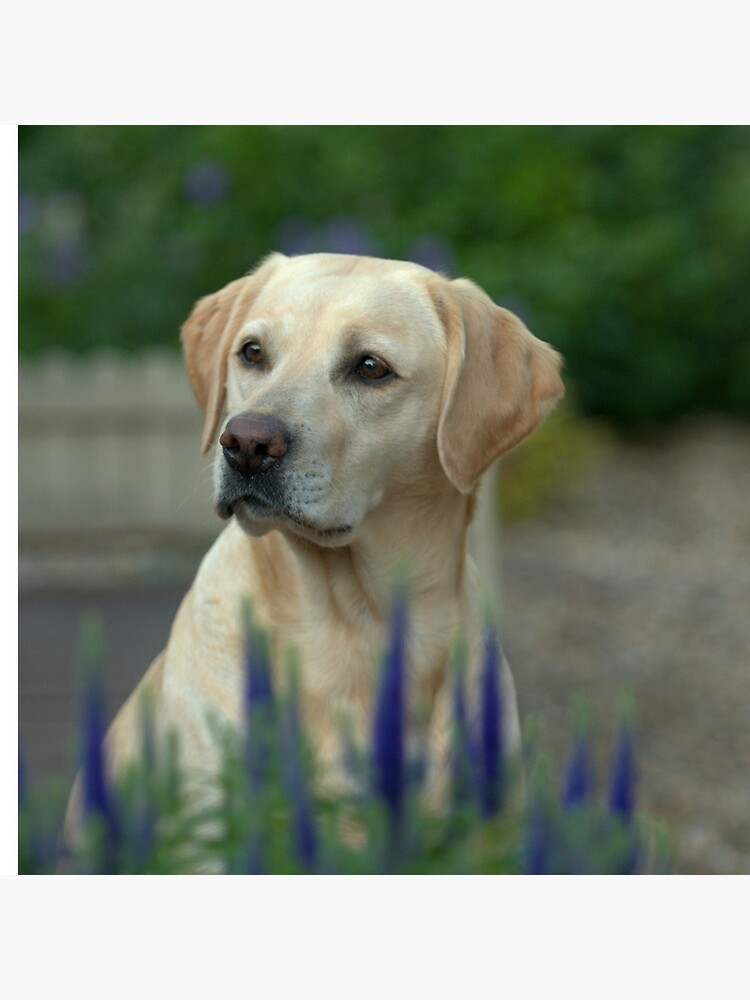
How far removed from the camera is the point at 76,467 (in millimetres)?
6203

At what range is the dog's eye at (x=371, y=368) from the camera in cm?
198

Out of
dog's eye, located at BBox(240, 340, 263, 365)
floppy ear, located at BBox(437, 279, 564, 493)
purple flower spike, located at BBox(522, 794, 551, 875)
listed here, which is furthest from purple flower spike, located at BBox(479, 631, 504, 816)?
dog's eye, located at BBox(240, 340, 263, 365)

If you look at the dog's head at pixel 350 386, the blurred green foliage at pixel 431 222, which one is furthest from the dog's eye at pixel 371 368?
the blurred green foliage at pixel 431 222

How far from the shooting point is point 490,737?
1165 millimetres

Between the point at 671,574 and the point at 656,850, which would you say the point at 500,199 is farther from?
the point at 656,850

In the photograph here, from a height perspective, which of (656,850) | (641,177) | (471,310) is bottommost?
(656,850)

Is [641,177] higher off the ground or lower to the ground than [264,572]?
higher

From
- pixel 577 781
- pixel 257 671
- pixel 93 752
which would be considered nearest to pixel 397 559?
pixel 577 781

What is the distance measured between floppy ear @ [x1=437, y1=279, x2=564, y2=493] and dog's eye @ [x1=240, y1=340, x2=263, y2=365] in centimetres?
31

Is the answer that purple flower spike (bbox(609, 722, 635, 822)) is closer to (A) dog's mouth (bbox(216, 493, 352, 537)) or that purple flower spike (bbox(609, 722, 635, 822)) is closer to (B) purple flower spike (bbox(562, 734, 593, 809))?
(B) purple flower spike (bbox(562, 734, 593, 809))

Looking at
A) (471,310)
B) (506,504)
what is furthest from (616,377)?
(471,310)

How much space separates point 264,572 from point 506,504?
19.0ft

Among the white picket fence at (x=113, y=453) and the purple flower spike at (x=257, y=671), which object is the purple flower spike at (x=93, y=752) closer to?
the purple flower spike at (x=257, y=671)

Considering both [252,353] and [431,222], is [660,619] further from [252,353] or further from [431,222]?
[252,353]
